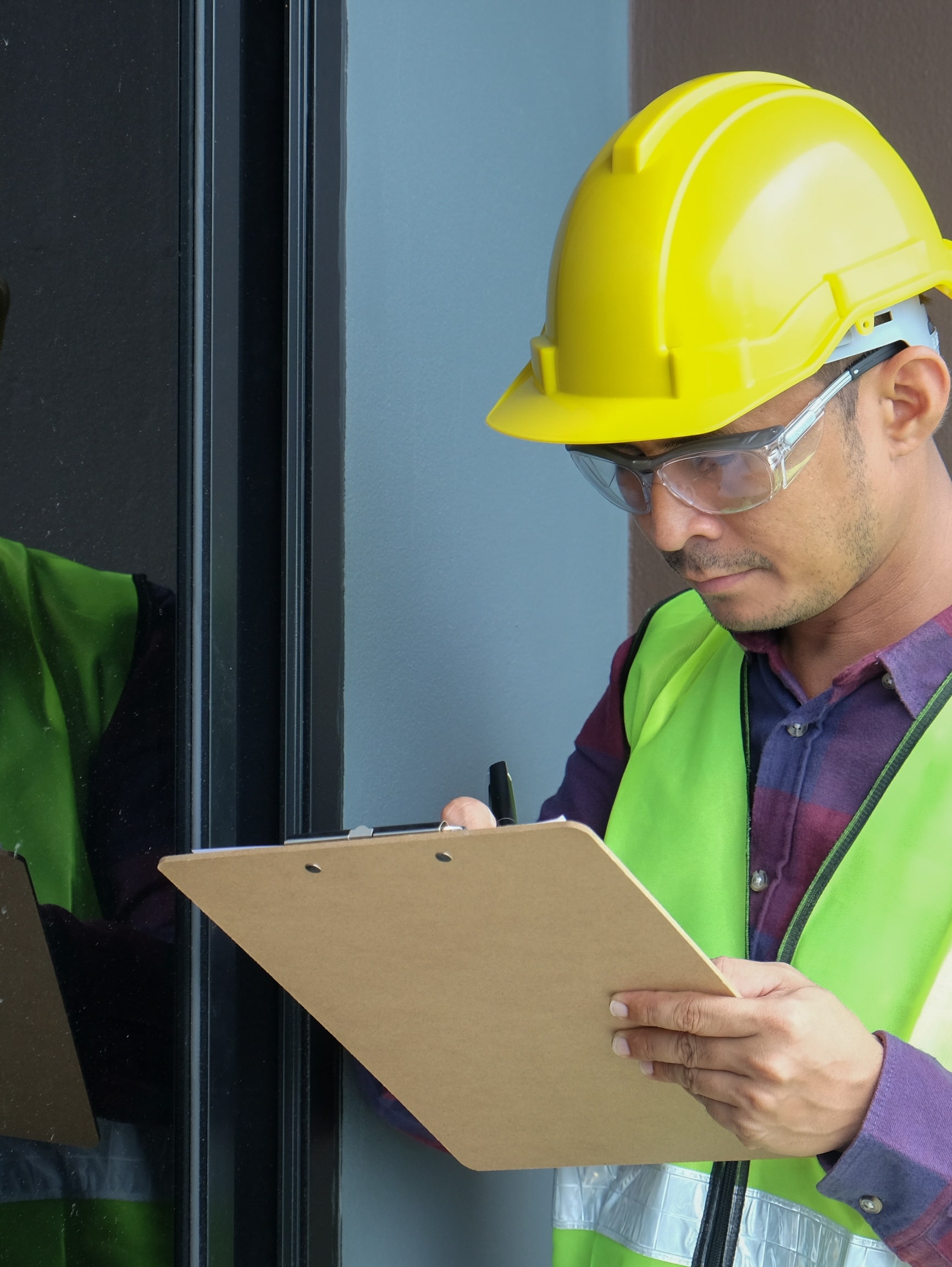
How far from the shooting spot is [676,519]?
53.6 inches

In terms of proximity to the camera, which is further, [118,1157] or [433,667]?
[433,667]

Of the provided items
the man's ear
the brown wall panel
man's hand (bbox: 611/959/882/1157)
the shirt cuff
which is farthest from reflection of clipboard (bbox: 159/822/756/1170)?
the brown wall panel

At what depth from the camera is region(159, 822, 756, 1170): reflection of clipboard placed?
96 centimetres

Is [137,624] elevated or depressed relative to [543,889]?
elevated

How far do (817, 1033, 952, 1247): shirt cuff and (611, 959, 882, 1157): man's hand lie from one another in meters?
0.02

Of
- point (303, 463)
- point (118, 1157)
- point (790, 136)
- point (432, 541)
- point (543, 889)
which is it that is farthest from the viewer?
point (432, 541)

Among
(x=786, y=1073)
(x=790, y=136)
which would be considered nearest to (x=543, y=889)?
(x=786, y=1073)

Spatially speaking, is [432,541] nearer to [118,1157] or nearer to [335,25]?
[335,25]

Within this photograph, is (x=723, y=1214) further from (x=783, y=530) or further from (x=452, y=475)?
(x=452, y=475)

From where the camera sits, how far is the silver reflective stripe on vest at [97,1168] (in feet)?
4.22

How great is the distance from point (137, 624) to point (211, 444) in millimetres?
228

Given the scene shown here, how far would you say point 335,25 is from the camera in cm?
160

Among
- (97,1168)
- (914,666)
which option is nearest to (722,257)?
(914,666)

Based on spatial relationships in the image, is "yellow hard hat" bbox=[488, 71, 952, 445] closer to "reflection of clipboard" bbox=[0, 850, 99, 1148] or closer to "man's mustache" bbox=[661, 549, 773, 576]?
"man's mustache" bbox=[661, 549, 773, 576]
